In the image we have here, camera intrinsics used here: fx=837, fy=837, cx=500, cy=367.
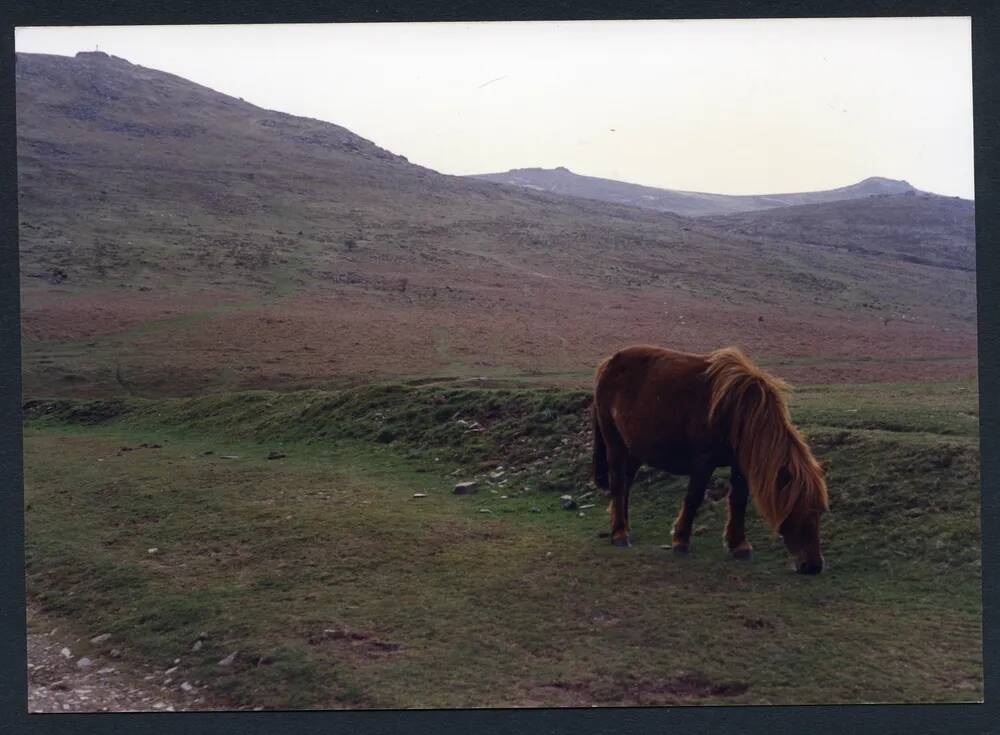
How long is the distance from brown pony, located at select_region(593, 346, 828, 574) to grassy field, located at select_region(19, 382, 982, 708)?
0.46 m

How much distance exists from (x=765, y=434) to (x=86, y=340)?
81.5 ft

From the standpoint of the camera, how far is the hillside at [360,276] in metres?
24.7

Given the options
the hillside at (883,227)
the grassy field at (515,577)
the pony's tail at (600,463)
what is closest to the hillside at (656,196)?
the hillside at (883,227)

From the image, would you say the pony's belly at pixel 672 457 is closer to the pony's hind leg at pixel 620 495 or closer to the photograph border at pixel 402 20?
the pony's hind leg at pixel 620 495

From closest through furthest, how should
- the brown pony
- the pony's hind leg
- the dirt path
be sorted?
the dirt path → the brown pony → the pony's hind leg

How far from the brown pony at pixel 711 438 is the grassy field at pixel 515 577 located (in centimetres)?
46

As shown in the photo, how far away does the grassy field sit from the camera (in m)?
6.32

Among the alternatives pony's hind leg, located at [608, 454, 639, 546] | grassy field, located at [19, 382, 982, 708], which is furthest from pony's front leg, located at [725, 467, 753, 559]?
pony's hind leg, located at [608, 454, 639, 546]

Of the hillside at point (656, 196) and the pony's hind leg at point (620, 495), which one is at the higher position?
the hillside at point (656, 196)

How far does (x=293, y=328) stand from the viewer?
29.4 m

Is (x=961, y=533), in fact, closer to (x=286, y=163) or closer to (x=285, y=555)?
(x=285, y=555)

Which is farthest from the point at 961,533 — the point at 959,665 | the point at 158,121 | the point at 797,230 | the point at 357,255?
the point at 158,121

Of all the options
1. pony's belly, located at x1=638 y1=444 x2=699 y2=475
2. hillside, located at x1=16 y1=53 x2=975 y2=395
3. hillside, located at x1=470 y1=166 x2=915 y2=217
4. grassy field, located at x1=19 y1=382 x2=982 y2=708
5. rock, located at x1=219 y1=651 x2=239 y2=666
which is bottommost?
rock, located at x1=219 y1=651 x2=239 y2=666

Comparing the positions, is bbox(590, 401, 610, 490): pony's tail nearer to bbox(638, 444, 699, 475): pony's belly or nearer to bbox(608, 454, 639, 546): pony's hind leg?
bbox(608, 454, 639, 546): pony's hind leg
